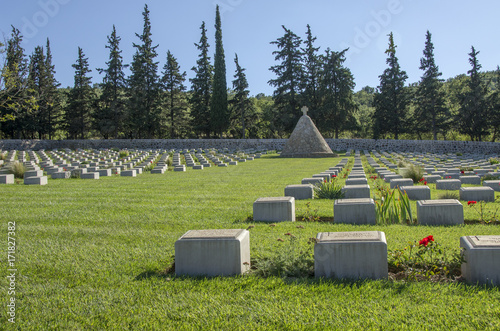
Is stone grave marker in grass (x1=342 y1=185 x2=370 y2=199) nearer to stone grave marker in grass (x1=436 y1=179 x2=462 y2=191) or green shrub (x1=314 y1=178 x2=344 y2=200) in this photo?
green shrub (x1=314 y1=178 x2=344 y2=200)

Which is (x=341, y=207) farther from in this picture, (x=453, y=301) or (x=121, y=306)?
(x=121, y=306)

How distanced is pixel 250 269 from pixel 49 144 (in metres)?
44.2

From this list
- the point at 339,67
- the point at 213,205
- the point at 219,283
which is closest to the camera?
the point at 219,283

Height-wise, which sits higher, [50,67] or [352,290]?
[50,67]

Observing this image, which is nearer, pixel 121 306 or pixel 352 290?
pixel 121 306

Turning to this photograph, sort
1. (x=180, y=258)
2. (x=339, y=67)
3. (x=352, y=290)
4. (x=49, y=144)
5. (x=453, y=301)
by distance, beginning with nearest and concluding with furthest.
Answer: (x=453, y=301)
(x=352, y=290)
(x=180, y=258)
(x=49, y=144)
(x=339, y=67)

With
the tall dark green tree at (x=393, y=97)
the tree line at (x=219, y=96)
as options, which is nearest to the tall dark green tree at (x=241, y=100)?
the tree line at (x=219, y=96)

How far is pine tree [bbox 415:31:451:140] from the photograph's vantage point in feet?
140

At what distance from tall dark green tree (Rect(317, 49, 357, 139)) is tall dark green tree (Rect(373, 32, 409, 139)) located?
3.34 m

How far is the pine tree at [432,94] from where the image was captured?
140ft

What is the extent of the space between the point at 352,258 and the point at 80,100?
4623 cm

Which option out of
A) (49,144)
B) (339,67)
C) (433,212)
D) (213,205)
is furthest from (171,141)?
(433,212)

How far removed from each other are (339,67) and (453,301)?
4566 cm

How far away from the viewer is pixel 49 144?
42875 millimetres
